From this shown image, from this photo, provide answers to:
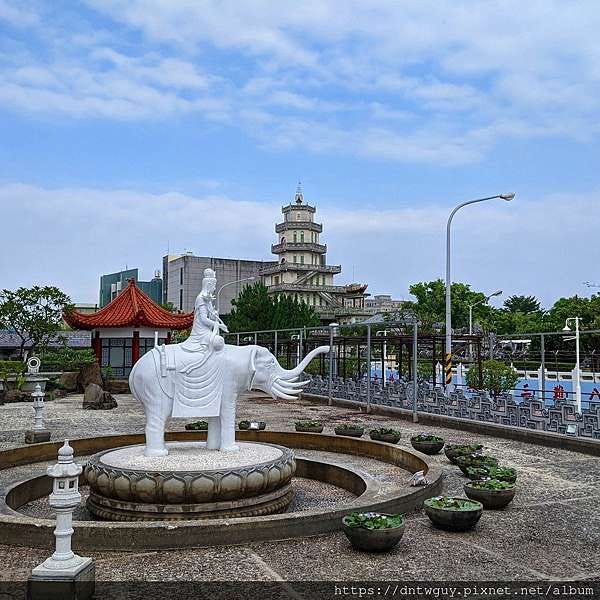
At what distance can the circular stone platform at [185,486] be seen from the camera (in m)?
7.59

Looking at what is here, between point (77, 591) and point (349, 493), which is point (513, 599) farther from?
point (349, 493)

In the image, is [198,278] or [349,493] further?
[198,278]

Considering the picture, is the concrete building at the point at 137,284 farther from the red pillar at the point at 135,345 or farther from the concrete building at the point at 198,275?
the red pillar at the point at 135,345

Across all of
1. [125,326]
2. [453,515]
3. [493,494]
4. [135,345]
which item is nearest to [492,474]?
[493,494]

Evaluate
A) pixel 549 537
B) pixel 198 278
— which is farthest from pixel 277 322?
pixel 549 537

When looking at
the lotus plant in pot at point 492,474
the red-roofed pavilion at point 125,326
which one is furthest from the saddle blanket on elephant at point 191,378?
the red-roofed pavilion at point 125,326

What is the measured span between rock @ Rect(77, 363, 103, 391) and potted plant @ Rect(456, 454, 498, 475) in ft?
66.0

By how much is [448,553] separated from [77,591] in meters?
3.68

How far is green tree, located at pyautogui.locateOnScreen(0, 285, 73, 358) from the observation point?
29547mm

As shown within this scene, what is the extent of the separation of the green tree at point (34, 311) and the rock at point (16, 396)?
5.80 meters

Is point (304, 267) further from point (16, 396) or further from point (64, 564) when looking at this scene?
point (64, 564)

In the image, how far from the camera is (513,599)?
5453mm

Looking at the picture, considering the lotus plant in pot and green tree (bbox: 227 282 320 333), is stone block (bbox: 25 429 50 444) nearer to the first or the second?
the lotus plant in pot

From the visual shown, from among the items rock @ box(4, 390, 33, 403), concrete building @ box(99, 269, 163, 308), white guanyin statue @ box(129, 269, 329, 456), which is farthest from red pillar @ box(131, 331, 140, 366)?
concrete building @ box(99, 269, 163, 308)
